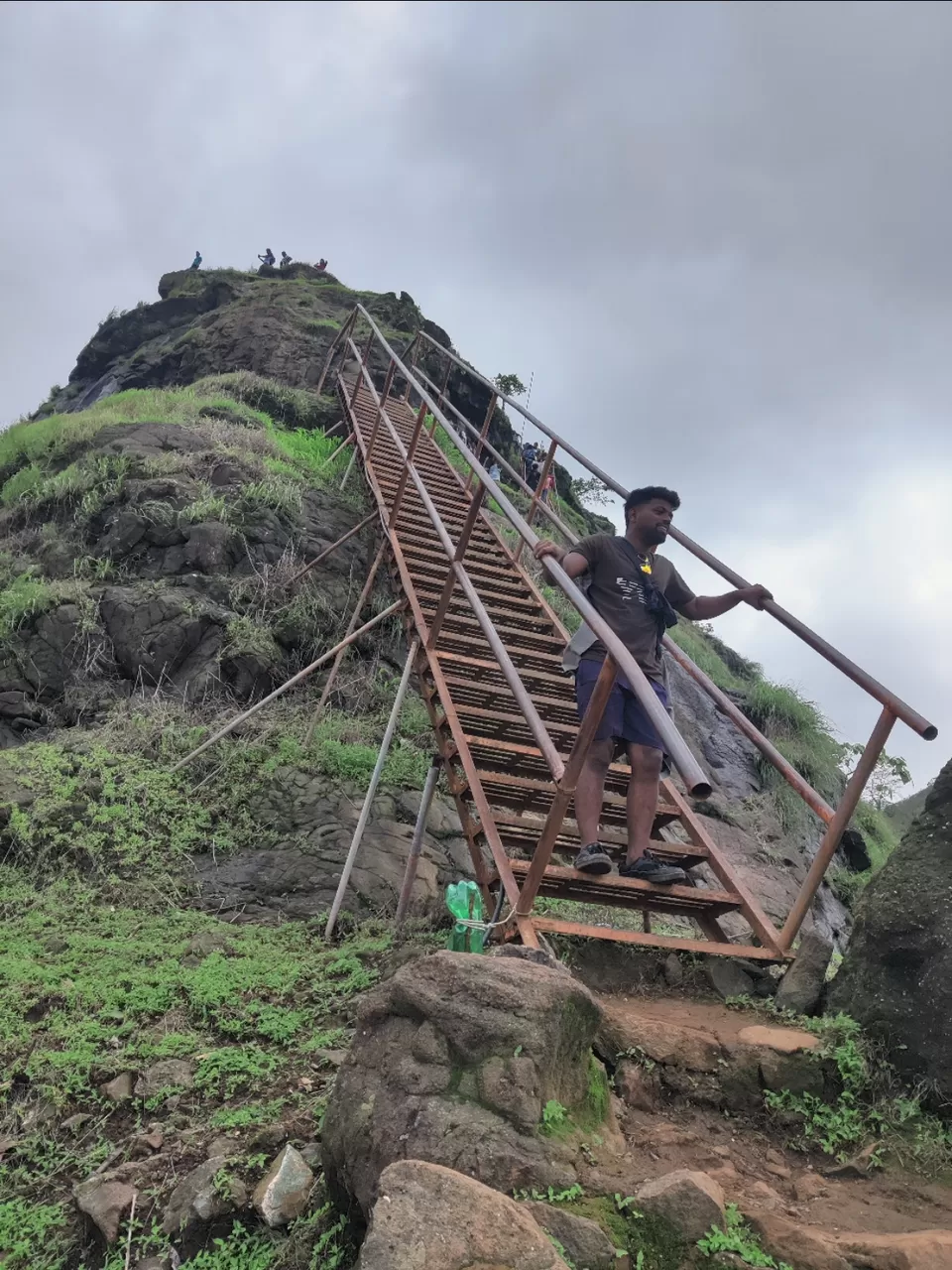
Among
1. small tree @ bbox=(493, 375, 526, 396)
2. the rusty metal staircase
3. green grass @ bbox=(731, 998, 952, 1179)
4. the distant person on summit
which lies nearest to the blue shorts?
the distant person on summit

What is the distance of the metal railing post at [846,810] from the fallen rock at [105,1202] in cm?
233

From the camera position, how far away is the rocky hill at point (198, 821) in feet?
9.41

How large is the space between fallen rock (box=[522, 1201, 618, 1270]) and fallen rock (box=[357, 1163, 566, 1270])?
129 mm

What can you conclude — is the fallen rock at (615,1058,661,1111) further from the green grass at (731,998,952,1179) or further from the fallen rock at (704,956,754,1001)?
the fallen rock at (704,956,754,1001)

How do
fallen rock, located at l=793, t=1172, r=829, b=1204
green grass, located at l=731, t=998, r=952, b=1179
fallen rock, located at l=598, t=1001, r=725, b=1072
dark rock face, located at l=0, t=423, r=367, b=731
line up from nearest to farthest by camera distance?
fallen rock, located at l=793, t=1172, r=829, b=1204, green grass, located at l=731, t=998, r=952, b=1179, fallen rock, located at l=598, t=1001, r=725, b=1072, dark rock face, located at l=0, t=423, r=367, b=731

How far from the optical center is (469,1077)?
216 centimetres

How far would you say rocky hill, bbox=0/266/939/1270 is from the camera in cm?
287

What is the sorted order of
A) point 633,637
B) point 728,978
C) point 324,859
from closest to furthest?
point 728,978, point 633,637, point 324,859

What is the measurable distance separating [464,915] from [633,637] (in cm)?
144

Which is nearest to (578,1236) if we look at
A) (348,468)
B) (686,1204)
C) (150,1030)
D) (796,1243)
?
(686,1204)

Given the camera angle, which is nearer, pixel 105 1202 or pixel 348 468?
pixel 105 1202

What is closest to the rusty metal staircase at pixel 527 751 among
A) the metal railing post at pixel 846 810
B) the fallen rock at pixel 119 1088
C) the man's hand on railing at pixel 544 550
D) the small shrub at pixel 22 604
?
the metal railing post at pixel 846 810

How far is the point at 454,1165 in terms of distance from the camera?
1952 millimetres

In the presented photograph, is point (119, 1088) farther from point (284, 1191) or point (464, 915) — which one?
point (464, 915)
